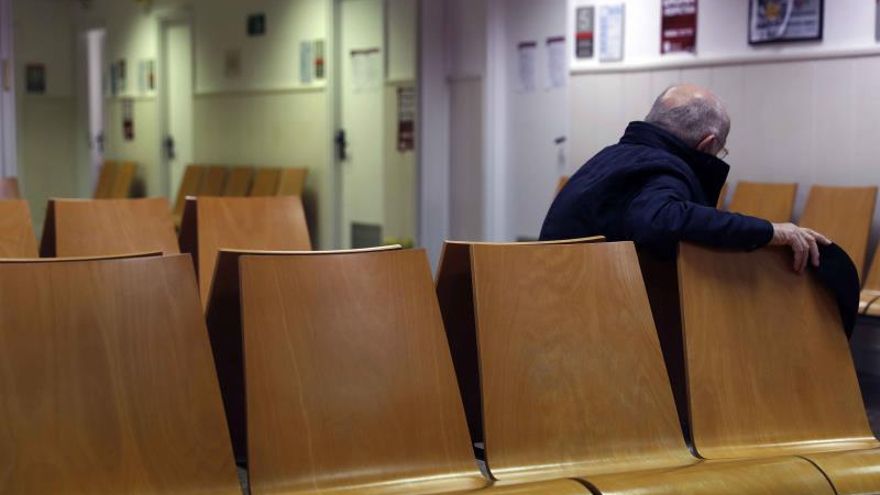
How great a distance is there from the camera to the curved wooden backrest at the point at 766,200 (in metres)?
5.68

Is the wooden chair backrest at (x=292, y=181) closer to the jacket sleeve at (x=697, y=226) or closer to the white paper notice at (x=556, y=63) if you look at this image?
the white paper notice at (x=556, y=63)

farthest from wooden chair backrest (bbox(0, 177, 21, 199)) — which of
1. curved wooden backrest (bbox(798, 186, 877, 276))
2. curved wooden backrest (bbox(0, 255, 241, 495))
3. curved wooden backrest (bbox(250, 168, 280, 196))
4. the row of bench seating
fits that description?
curved wooden backrest (bbox(250, 168, 280, 196))

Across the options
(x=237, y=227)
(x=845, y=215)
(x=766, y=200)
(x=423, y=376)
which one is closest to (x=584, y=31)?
(x=766, y=200)

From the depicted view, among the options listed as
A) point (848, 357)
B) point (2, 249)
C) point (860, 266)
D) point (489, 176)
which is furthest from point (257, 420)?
point (489, 176)

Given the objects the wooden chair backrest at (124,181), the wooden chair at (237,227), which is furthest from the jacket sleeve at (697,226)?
the wooden chair backrest at (124,181)

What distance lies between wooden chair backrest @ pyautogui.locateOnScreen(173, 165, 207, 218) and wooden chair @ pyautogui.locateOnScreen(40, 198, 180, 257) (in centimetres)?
622

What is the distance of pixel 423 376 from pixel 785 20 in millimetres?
3862

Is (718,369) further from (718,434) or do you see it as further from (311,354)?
(311,354)

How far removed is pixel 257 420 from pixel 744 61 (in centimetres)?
424

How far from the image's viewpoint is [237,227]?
4473 millimetres

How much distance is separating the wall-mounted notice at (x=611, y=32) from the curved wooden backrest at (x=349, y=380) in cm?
439

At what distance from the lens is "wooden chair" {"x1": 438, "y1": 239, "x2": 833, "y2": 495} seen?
8.23 feet

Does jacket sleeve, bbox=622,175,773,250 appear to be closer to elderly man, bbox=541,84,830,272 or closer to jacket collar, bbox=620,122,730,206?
elderly man, bbox=541,84,830,272

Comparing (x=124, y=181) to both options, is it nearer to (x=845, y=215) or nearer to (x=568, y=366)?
(x=845, y=215)
